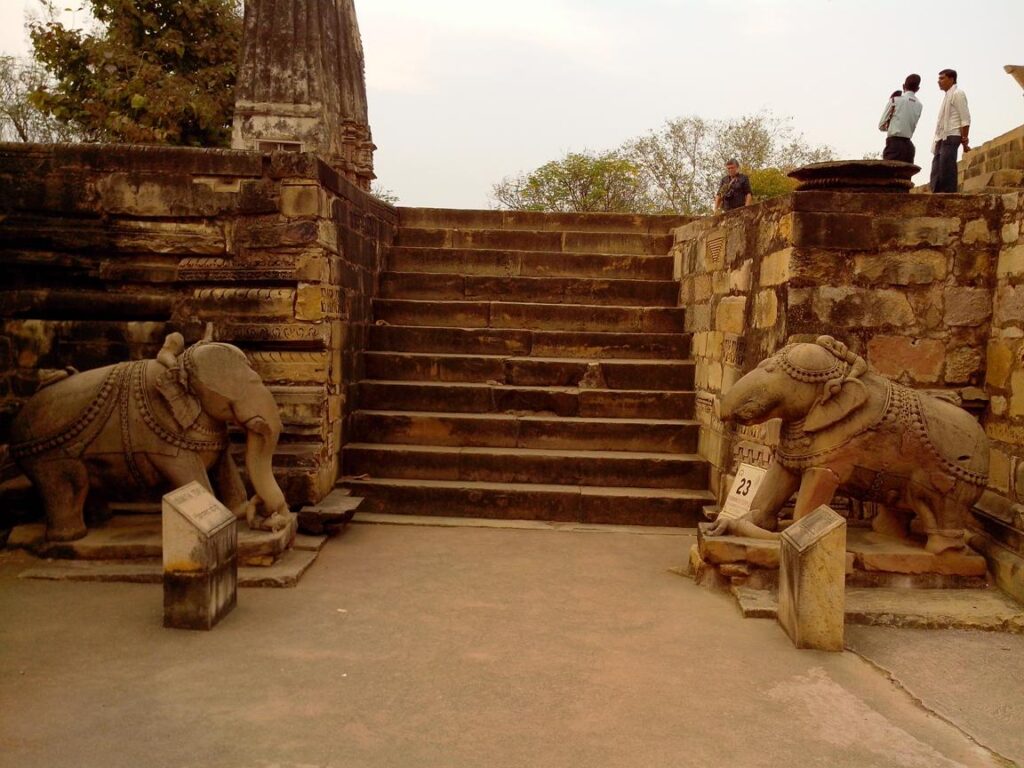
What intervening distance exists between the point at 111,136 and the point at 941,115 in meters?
14.0

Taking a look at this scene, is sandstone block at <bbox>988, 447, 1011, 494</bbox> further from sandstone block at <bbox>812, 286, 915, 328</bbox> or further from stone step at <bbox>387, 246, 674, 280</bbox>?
stone step at <bbox>387, 246, 674, 280</bbox>

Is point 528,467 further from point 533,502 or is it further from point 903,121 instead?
point 903,121

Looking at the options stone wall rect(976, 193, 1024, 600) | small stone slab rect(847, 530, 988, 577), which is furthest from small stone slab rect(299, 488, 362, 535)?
stone wall rect(976, 193, 1024, 600)

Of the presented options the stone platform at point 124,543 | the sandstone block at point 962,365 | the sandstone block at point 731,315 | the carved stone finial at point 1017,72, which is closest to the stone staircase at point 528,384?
the sandstone block at point 731,315

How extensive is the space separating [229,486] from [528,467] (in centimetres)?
231

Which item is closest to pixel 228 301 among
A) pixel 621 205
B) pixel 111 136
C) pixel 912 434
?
pixel 912 434

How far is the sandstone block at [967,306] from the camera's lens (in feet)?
16.5

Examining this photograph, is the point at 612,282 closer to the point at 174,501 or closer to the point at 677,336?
the point at 677,336

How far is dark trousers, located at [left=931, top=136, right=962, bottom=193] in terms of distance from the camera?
26.8ft

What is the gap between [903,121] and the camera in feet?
27.9

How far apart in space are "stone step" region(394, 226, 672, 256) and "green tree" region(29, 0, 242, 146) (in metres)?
8.45

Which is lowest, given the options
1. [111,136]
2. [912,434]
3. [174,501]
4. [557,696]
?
[557,696]

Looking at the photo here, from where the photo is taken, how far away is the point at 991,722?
122 inches

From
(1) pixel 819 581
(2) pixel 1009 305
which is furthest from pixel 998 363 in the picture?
(1) pixel 819 581
